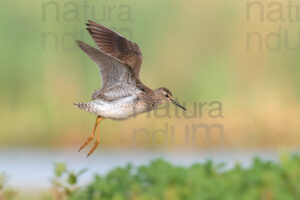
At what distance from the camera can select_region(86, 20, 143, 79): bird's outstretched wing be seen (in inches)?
264

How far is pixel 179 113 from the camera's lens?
10.0 m

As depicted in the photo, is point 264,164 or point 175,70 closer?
point 264,164

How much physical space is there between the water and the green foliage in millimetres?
5409

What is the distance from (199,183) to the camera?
10.2 ft

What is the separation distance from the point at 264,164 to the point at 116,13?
6924mm

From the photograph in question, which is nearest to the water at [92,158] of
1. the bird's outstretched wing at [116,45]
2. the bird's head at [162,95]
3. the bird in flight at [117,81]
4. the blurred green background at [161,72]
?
the blurred green background at [161,72]

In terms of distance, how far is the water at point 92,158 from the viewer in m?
9.10

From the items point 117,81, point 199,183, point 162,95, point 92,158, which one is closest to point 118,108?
point 117,81

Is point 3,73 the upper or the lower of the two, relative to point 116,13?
lower

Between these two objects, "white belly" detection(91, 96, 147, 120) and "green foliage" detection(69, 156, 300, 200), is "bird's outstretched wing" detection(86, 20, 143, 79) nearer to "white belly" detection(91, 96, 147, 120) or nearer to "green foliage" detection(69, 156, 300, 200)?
"white belly" detection(91, 96, 147, 120)

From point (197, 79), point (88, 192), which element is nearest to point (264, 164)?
point (88, 192)

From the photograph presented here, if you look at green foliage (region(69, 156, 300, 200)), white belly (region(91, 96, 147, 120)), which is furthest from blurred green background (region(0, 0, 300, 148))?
green foliage (region(69, 156, 300, 200))

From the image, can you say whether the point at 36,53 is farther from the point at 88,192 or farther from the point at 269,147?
the point at 88,192

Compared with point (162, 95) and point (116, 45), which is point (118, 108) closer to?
point (116, 45)
